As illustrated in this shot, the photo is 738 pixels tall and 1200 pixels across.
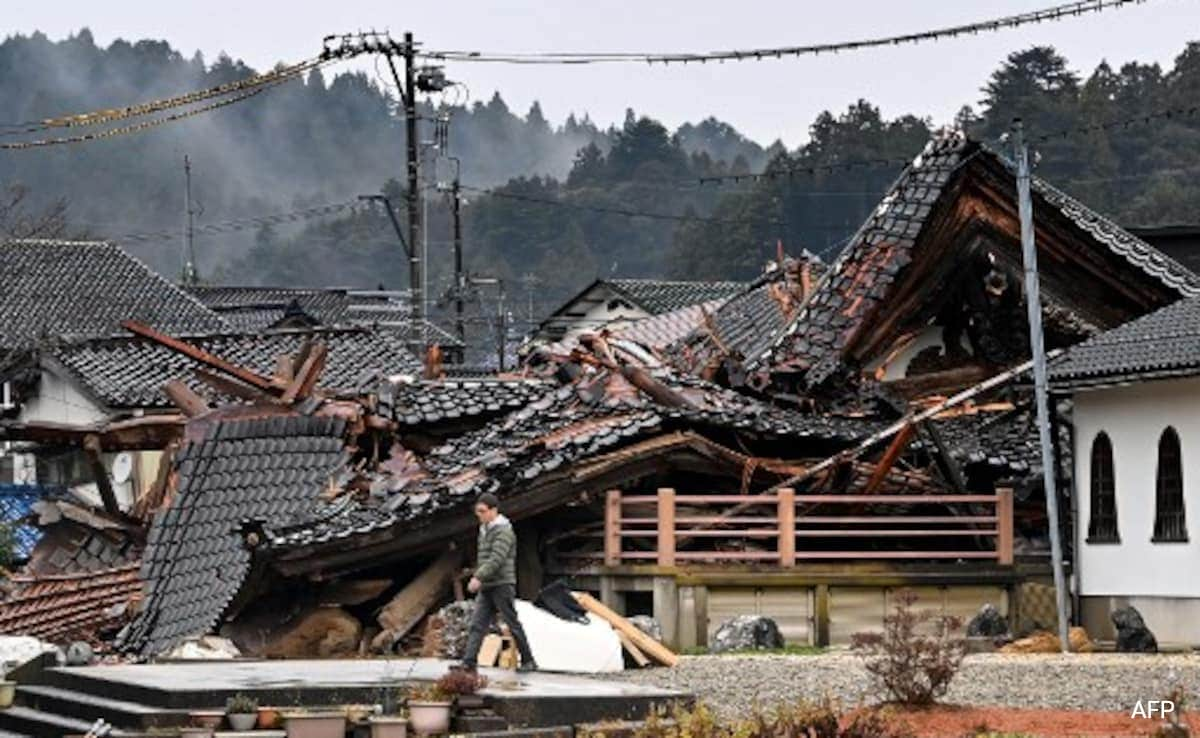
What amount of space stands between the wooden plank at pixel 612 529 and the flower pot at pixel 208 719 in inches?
512

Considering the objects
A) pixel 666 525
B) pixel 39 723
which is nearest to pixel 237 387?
pixel 666 525

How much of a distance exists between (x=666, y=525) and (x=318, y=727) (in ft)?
44.4

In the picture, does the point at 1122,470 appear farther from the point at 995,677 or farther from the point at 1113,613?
the point at 995,677

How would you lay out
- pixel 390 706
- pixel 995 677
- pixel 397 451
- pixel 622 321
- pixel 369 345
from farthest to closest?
pixel 622 321 < pixel 369 345 < pixel 397 451 < pixel 995 677 < pixel 390 706

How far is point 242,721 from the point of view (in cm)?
2169

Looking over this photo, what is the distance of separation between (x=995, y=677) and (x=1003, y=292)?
16.1 m

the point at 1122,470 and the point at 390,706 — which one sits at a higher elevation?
the point at 1122,470

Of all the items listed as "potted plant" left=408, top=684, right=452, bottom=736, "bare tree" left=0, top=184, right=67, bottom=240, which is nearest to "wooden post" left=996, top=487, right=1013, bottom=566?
"potted plant" left=408, top=684, right=452, bottom=736

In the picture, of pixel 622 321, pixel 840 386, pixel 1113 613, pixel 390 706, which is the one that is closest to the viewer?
pixel 390 706

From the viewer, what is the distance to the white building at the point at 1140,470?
34.0m

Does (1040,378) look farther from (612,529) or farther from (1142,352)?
(612,529)

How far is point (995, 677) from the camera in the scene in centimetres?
2648

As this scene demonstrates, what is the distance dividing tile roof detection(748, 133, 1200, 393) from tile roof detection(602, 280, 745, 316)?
46.1 m

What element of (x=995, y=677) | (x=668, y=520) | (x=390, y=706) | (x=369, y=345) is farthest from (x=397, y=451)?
(x=369, y=345)
